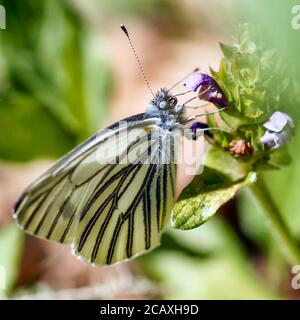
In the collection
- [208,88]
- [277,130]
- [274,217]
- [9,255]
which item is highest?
[208,88]

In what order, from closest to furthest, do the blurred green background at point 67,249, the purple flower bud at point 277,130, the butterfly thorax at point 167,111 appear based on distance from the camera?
1. the purple flower bud at point 277,130
2. the butterfly thorax at point 167,111
3. the blurred green background at point 67,249

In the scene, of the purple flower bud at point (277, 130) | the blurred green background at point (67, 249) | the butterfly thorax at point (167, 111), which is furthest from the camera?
the blurred green background at point (67, 249)

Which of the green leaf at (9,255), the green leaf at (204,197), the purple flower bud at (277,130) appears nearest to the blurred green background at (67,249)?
the green leaf at (9,255)

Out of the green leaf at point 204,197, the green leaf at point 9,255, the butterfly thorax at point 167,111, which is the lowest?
the green leaf at point 9,255

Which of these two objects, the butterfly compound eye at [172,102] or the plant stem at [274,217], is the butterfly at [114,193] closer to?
the butterfly compound eye at [172,102]

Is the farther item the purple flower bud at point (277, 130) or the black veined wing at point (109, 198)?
the black veined wing at point (109, 198)

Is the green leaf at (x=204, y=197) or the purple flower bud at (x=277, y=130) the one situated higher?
the purple flower bud at (x=277, y=130)

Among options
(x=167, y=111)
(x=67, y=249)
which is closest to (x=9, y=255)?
(x=67, y=249)

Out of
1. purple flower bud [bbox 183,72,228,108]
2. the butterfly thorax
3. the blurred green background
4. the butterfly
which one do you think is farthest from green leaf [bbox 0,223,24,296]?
purple flower bud [bbox 183,72,228,108]

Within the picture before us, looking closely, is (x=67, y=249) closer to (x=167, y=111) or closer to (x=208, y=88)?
(x=167, y=111)
